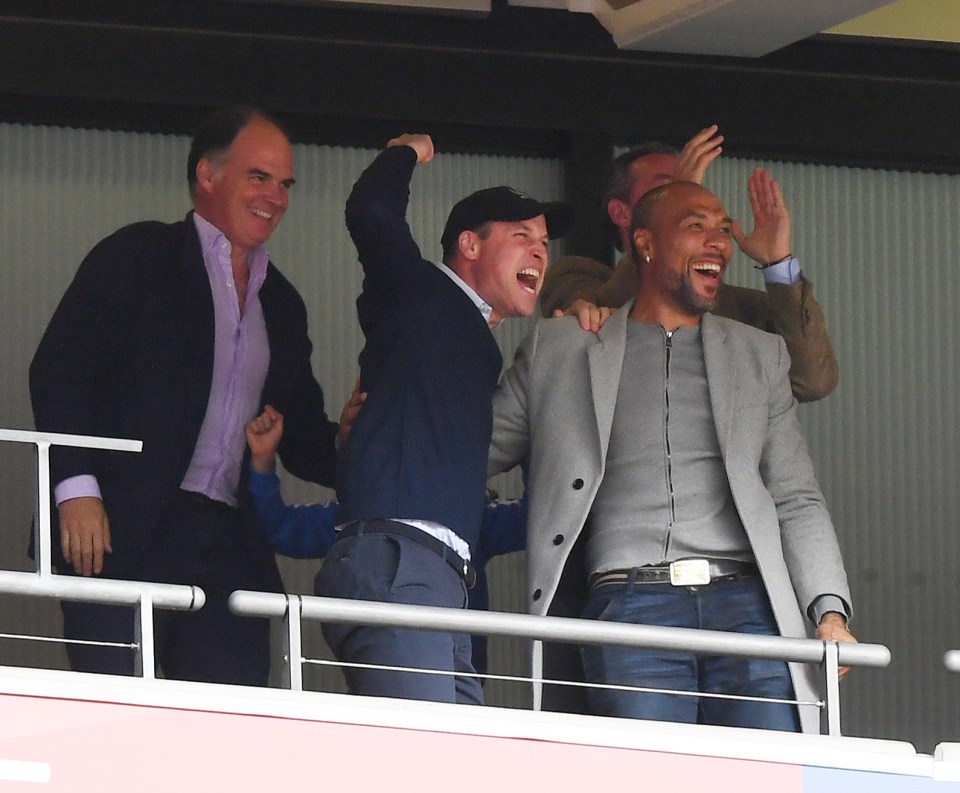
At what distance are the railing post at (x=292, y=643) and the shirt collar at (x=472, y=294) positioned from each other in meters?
0.99

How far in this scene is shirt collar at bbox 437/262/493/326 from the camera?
4.46 m

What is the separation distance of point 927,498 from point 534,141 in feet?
5.82

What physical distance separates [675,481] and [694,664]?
1.25 ft

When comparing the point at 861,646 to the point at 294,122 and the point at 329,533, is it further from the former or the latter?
the point at 294,122

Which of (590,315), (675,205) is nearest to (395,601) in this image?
(590,315)

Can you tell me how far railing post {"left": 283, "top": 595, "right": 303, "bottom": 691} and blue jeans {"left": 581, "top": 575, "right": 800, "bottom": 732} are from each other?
75cm

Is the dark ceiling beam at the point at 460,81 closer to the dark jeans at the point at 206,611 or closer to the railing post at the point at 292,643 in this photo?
the dark jeans at the point at 206,611

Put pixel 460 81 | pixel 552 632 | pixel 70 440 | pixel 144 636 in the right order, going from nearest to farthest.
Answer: pixel 70 440 < pixel 144 636 < pixel 552 632 < pixel 460 81

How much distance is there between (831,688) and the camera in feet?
13.1

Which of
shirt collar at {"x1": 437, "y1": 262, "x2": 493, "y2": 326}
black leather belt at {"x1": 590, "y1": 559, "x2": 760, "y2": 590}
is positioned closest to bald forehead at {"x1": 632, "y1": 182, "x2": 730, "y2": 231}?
shirt collar at {"x1": 437, "y1": 262, "x2": 493, "y2": 326}

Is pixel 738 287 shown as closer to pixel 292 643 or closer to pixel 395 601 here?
pixel 395 601

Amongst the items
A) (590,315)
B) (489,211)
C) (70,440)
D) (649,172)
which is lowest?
(70,440)

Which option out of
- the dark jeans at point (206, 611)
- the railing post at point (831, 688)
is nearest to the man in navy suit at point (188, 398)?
the dark jeans at point (206, 611)

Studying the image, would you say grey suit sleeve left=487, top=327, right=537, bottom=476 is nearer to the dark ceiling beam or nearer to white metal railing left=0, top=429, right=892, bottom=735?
white metal railing left=0, top=429, right=892, bottom=735
